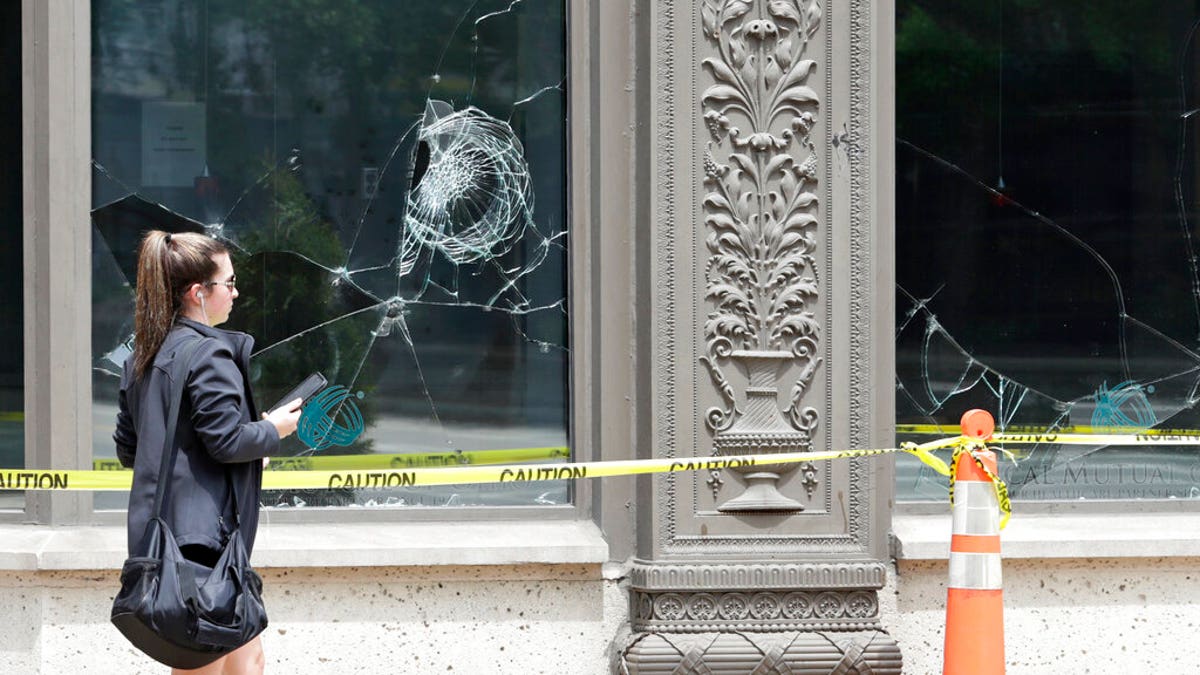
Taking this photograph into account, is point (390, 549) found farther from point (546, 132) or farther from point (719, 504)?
point (546, 132)

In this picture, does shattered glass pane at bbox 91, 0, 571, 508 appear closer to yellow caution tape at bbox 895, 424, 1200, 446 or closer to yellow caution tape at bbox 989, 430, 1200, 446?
yellow caution tape at bbox 895, 424, 1200, 446

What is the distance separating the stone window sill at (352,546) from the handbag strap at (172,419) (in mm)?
1672

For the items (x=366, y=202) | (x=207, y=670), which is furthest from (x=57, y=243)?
(x=207, y=670)

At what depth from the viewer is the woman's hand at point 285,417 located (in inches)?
177

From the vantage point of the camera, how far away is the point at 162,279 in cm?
452

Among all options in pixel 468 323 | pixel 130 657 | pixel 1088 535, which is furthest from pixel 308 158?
pixel 1088 535

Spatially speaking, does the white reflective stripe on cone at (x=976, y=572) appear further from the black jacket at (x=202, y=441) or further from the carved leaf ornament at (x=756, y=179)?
the black jacket at (x=202, y=441)

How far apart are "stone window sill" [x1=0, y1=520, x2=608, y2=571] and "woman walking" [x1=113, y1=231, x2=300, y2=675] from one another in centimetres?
144

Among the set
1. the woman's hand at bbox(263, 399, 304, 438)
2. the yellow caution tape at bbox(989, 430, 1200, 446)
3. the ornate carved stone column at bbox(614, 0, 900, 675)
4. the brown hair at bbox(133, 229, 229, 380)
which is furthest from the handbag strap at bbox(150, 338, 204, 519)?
the yellow caution tape at bbox(989, 430, 1200, 446)

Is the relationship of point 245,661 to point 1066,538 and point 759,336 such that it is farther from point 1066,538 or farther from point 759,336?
point 1066,538

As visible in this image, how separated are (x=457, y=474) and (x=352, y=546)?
0.67 meters

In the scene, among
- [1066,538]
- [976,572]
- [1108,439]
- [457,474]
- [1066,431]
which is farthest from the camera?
[1066,431]

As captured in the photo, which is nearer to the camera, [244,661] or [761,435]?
[244,661]

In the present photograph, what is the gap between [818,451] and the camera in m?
6.18
